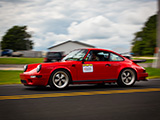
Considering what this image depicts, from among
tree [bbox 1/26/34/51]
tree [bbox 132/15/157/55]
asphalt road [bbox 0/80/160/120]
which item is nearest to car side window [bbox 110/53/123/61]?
asphalt road [bbox 0/80/160/120]

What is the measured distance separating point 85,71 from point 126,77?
1.56 metres

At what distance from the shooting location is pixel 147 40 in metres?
52.5

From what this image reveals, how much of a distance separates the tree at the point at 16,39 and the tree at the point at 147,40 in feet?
114

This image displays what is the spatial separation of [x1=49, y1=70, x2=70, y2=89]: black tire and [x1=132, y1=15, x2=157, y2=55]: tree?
1784 inches

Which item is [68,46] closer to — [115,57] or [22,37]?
[22,37]

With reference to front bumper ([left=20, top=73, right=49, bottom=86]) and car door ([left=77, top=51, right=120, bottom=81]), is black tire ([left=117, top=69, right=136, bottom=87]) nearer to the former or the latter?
car door ([left=77, top=51, right=120, bottom=81])

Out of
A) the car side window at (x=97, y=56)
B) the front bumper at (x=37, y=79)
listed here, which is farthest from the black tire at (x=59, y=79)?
the car side window at (x=97, y=56)

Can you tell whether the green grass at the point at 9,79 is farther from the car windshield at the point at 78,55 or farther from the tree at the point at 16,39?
the tree at the point at 16,39

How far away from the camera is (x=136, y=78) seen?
8336mm

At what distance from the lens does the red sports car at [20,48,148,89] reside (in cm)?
727

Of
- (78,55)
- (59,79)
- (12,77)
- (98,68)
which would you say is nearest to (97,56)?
(98,68)

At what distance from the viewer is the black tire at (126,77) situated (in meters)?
8.18

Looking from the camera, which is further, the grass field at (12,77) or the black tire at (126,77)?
the grass field at (12,77)

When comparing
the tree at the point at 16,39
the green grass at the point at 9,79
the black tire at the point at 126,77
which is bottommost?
the green grass at the point at 9,79
